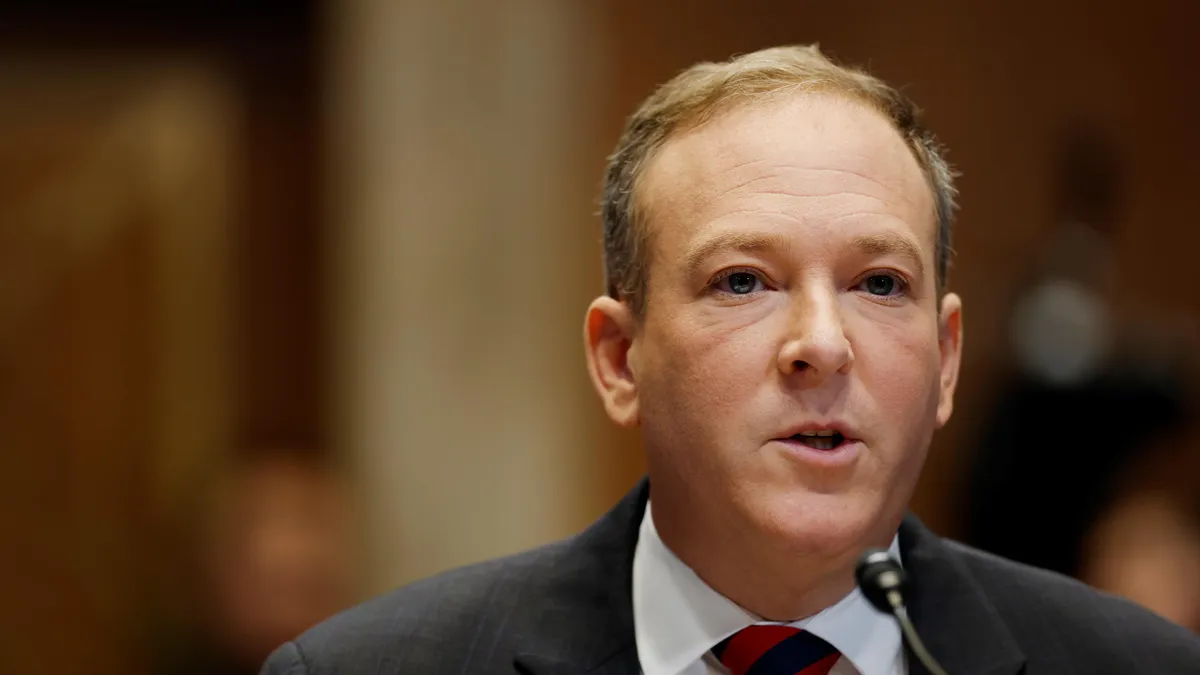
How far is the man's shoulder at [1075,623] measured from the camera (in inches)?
99.5

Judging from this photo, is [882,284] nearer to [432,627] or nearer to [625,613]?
[625,613]

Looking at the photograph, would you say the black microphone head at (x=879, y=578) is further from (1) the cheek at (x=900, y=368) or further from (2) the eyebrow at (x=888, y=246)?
(2) the eyebrow at (x=888, y=246)

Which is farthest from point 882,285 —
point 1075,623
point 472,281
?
point 472,281

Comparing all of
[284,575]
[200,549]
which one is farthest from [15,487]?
[284,575]

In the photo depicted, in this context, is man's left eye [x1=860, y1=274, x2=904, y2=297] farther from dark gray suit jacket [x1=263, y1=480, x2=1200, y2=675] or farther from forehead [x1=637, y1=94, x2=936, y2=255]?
dark gray suit jacket [x1=263, y1=480, x2=1200, y2=675]

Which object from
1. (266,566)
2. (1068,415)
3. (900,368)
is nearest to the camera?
(900,368)

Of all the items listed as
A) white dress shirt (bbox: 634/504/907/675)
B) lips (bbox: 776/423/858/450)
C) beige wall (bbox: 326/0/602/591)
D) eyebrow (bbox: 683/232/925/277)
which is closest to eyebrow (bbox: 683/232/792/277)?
eyebrow (bbox: 683/232/925/277)

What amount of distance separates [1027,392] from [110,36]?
3.74 m

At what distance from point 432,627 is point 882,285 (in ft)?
2.94

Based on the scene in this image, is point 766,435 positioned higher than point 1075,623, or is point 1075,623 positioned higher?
point 766,435

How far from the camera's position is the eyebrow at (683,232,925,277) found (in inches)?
93.3

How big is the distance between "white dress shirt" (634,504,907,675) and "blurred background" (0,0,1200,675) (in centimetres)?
293

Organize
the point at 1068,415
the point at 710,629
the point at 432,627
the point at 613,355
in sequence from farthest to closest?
the point at 1068,415, the point at 613,355, the point at 432,627, the point at 710,629

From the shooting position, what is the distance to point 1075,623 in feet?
8.44
